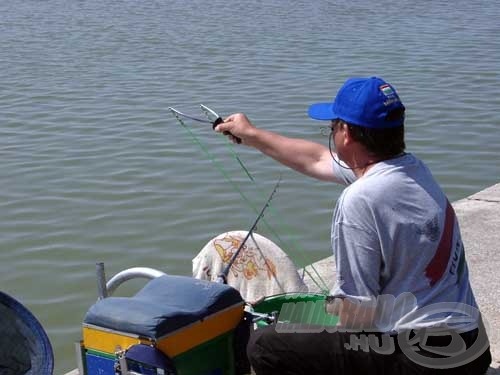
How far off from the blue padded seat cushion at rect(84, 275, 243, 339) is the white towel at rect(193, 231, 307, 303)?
1.96ft

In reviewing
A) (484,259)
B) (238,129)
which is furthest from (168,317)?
(484,259)

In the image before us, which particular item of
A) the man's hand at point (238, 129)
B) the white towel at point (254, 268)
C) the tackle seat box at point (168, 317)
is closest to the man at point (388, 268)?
the tackle seat box at point (168, 317)

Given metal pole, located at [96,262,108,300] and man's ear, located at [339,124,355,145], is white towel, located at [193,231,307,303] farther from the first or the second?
man's ear, located at [339,124,355,145]

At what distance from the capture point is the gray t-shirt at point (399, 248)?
9.96 ft

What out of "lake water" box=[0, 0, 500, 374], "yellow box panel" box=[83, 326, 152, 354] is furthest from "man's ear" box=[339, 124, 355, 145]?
"lake water" box=[0, 0, 500, 374]

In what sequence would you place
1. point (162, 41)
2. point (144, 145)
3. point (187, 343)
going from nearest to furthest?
point (187, 343)
point (144, 145)
point (162, 41)

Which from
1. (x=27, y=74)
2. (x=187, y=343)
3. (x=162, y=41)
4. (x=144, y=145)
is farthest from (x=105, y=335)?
(x=162, y=41)

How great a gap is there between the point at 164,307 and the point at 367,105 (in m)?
0.98

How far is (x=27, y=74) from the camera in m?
13.1

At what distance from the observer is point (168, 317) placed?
11.1 feet

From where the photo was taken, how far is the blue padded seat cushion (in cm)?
339

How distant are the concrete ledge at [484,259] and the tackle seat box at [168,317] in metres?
1.11

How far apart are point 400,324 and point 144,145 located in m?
6.44

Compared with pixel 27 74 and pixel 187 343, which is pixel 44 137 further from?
pixel 187 343
